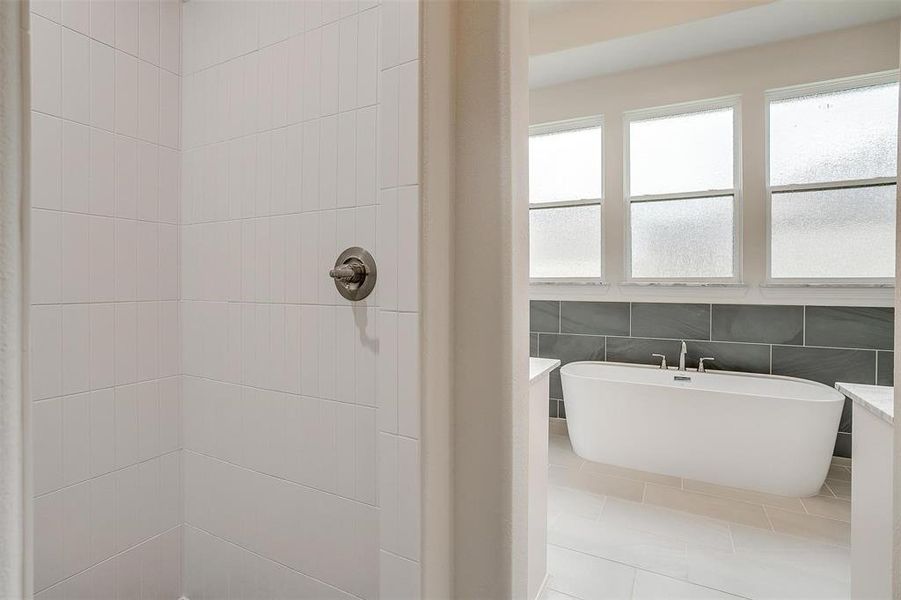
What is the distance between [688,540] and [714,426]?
0.74m

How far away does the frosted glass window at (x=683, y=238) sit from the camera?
3098 millimetres

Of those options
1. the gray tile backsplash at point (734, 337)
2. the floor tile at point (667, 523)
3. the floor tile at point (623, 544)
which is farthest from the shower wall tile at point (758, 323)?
the floor tile at point (623, 544)

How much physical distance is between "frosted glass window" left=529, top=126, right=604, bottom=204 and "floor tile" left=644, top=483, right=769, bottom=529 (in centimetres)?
204

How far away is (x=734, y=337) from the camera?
3072 mm

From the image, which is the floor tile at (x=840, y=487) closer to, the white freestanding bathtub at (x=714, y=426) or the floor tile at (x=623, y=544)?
the white freestanding bathtub at (x=714, y=426)

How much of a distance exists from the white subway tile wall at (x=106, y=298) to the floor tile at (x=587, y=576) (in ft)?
4.52

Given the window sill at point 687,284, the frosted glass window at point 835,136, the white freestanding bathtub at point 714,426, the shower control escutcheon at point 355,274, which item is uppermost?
the frosted glass window at point 835,136

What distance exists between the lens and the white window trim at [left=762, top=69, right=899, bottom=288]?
2697 millimetres

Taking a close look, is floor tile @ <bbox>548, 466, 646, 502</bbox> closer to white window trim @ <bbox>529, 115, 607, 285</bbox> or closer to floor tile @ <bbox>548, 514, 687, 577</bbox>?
floor tile @ <bbox>548, 514, 687, 577</bbox>

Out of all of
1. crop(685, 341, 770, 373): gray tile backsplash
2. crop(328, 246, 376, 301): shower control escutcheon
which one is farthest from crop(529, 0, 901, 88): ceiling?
crop(328, 246, 376, 301): shower control escutcheon

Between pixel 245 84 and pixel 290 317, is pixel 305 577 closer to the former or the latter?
pixel 290 317

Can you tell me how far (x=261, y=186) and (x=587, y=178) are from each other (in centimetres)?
275

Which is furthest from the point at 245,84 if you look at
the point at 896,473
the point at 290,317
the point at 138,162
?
the point at 896,473

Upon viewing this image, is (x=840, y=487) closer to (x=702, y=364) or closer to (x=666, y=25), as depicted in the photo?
(x=702, y=364)
